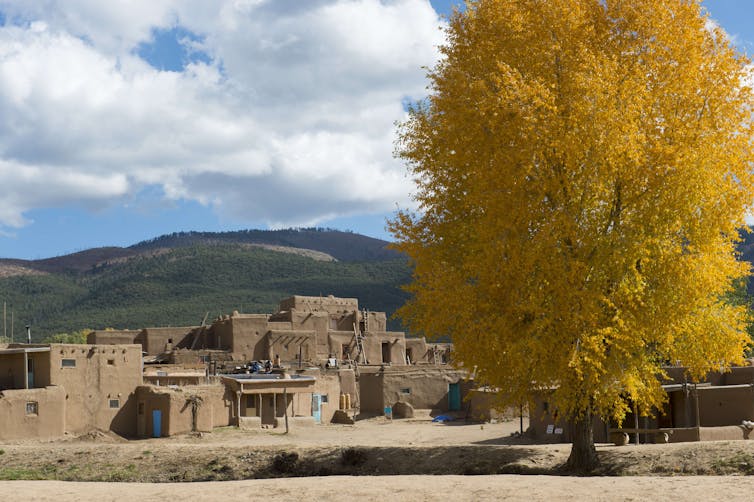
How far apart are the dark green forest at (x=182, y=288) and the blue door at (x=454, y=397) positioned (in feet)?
187

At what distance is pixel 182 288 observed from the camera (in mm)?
133250

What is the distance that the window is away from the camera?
34.5 meters

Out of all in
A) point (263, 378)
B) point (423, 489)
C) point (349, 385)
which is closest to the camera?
point (423, 489)

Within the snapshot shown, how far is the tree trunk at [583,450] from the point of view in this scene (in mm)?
20078

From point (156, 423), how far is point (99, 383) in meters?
3.07

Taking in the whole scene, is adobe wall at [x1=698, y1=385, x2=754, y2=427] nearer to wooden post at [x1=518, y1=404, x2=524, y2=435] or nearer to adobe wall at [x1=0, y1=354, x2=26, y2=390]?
wooden post at [x1=518, y1=404, x2=524, y2=435]

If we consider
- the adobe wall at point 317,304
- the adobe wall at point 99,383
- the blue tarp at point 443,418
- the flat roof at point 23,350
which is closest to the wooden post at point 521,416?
the blue tarp at point 443,418

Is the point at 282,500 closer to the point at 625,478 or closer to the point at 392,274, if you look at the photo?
the point at 625,478

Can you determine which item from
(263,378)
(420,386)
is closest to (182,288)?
(420,386)

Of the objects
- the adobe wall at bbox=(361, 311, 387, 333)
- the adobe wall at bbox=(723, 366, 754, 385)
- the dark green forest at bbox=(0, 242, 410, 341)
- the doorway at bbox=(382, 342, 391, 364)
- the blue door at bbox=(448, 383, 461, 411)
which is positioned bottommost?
the blue door at bbox=(448, 383, 461, 411)

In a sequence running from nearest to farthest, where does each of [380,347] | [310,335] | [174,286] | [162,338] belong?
[162,338], [310,335], [380,347], [174,286]

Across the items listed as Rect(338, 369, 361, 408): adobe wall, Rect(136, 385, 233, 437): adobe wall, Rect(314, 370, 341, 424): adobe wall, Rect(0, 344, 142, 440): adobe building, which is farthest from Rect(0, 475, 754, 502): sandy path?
Rect(338, 369, 361, 408): adobe wall

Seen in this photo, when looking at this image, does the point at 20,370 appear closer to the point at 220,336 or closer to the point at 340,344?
the point at 220,336

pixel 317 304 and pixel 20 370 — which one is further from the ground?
pixel 317 304
